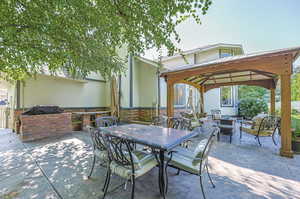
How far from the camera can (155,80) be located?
7.52 meters

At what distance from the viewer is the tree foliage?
2.29 metres

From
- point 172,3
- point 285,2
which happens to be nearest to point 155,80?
point 172,3

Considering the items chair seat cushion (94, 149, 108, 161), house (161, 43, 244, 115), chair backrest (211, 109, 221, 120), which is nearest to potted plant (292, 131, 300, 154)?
chair backrest (211, 109, 221, 120)

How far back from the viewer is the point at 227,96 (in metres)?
10.7

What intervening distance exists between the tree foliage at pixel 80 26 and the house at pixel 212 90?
514cm

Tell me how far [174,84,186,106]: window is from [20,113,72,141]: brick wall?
6105mm

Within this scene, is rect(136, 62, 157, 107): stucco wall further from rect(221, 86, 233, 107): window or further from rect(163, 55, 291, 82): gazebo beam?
rect(221, 86, 233, 107): window

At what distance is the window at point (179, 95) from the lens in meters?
8.69

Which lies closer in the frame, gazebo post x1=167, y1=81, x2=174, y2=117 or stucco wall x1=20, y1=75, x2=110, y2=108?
gazebo post x1=167, y1=81, x2=174, y2=117

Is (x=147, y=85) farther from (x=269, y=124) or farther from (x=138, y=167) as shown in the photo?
(x=138, y=167)

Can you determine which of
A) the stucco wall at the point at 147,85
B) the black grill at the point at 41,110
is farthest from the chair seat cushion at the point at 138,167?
the stucco wall at the point at 147,85

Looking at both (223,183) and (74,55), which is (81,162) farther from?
(223,183)

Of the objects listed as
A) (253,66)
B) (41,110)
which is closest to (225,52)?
(253,66)

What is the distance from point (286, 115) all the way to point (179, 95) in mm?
5797
